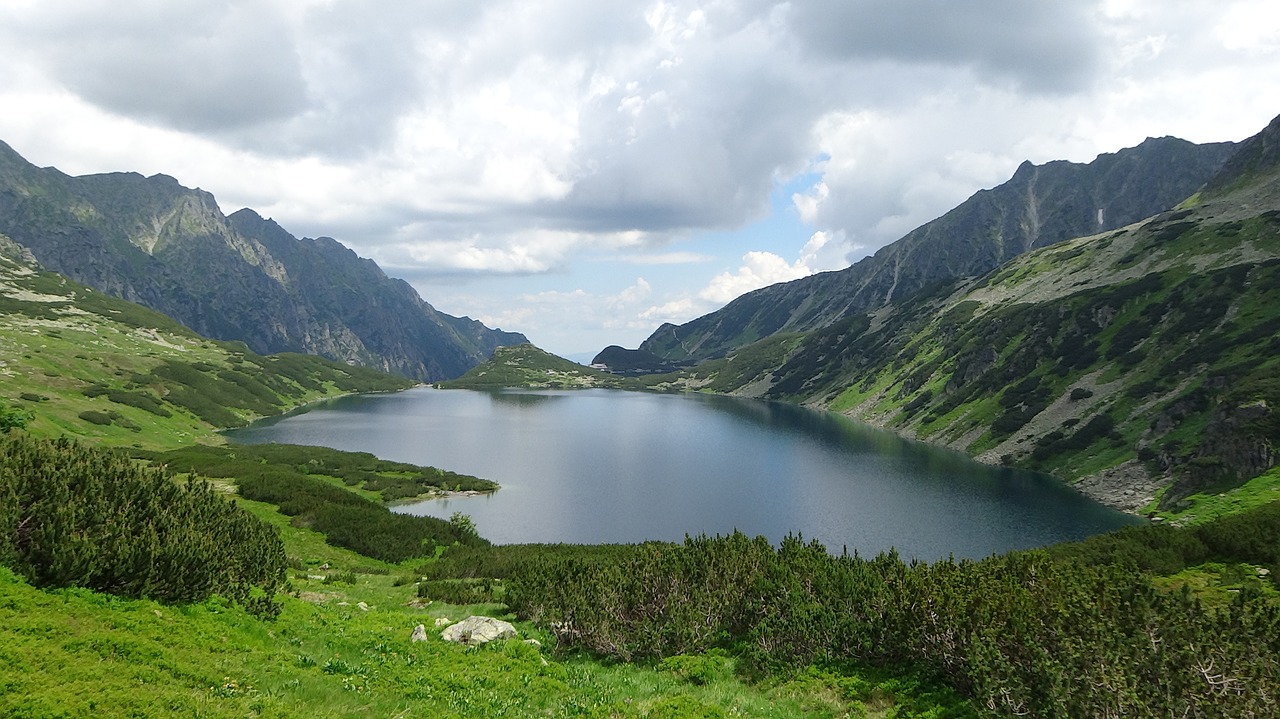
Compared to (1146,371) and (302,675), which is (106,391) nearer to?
(302,675)

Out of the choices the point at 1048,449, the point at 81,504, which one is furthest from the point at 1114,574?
the point at 1048,449

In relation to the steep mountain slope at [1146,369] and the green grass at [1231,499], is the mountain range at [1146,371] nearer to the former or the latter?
the steep mountain slope at [1146,369]

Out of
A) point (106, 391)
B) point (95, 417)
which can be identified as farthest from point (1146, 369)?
point (106, 391)

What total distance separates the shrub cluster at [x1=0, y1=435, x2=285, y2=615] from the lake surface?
46.2 metres

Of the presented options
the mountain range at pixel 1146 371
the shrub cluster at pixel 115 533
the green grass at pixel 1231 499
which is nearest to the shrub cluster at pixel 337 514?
the shrub cluster at pixel 115 533

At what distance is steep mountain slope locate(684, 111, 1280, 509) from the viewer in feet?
288

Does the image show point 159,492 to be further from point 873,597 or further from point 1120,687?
point 1120,687

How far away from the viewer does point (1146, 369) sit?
401 feet

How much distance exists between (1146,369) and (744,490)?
90.9 m

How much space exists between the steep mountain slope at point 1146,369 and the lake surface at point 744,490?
1075 cm

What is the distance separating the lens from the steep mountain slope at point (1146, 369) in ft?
288

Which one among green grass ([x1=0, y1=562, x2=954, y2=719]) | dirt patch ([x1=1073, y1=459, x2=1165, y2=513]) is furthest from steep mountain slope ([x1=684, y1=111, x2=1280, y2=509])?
green grass ([x1=0, y1=562, x2=954, y2=719])

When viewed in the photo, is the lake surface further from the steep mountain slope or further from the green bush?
the green bush

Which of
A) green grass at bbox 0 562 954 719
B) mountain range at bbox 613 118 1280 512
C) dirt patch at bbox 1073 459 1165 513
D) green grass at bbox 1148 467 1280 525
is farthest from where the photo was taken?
→ dirt patch at bbox 1073 459 1165 513
